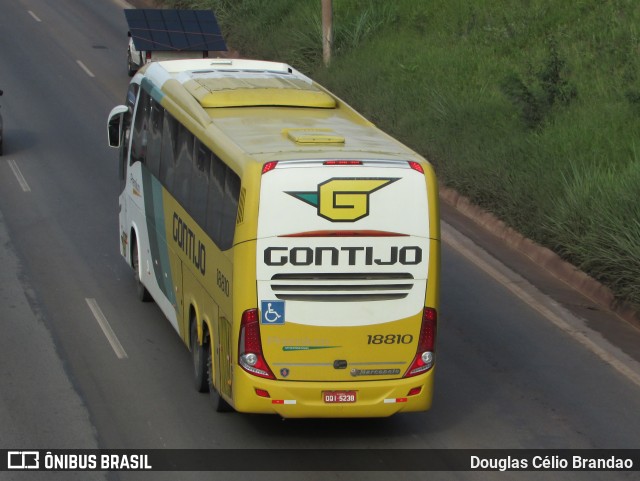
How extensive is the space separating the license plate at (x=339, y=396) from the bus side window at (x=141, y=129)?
567 centimetres

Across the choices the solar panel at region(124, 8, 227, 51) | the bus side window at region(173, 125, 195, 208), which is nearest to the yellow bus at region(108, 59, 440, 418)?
the bus side window at region(173, 125, 195, 208)

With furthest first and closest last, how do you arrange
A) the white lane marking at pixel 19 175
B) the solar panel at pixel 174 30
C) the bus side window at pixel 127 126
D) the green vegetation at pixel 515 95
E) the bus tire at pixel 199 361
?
the solar panel at pixel 174 30 → the white lane marking at pixel 19 175 → the green vegetation at pixel 515 95 → the bus side window at pixel 127 126 → the bus tire at pixel 199 361

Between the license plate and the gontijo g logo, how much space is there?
1.72 meters

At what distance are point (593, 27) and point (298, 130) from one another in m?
17.3

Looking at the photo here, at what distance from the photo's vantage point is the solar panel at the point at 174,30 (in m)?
33.9

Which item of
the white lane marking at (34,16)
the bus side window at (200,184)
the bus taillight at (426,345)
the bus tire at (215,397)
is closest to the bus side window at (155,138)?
the bus side window at (200,184)

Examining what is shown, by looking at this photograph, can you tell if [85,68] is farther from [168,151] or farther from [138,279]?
[168,151]

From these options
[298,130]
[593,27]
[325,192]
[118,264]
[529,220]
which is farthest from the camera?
[593,27]

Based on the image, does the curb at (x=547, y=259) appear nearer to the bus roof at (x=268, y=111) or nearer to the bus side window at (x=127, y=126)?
the bus roof at (x=268, y=111)

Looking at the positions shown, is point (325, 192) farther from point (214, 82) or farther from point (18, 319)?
point (18, 319)

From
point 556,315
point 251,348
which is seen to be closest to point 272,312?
point 251,348

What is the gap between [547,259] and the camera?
19.9m

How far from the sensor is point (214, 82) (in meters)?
15.3

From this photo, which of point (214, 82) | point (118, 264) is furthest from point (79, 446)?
point (118, 264)
